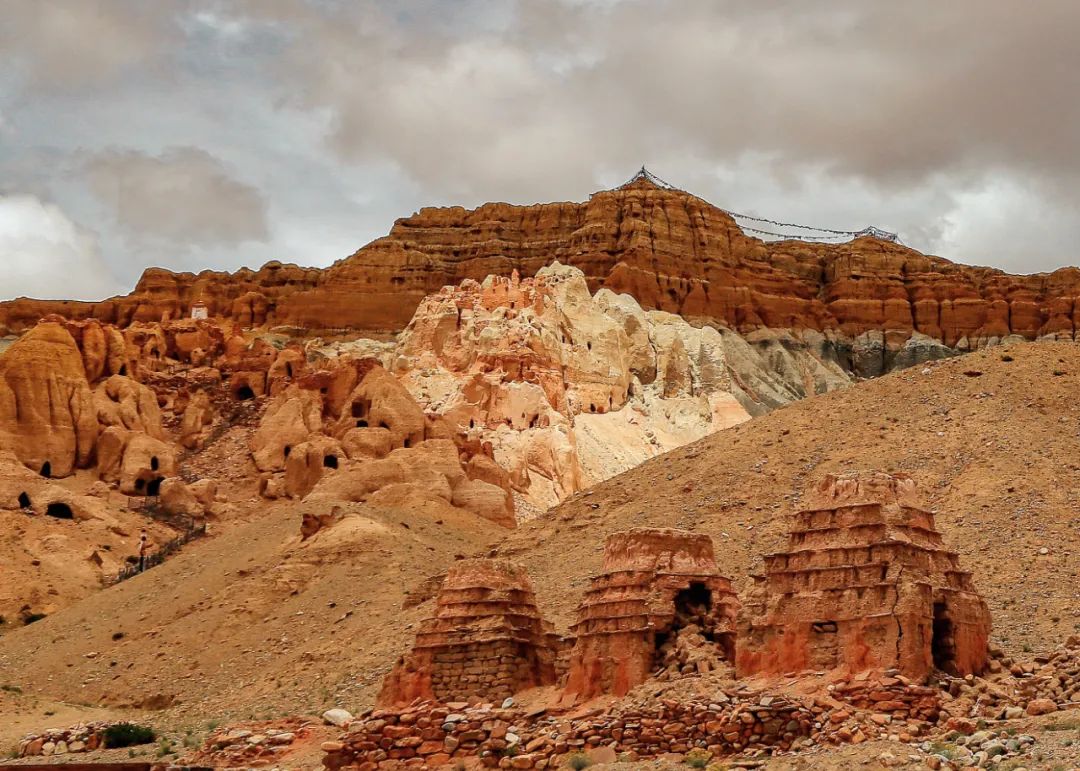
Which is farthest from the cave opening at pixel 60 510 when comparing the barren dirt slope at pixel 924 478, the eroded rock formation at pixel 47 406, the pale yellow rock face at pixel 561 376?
the barren dirt slope at pixel 924 478

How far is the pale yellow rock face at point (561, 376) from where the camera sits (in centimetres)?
8688

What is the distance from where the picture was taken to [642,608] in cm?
3111

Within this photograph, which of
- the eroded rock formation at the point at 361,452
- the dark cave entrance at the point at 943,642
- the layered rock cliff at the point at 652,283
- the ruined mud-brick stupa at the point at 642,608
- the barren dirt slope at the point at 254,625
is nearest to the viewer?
the dark cave entrance at the point at 943,642

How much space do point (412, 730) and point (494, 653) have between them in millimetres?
3928

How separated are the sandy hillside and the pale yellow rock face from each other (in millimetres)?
24390

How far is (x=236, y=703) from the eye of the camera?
44875 mm

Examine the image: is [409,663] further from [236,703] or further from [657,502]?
[657,502]

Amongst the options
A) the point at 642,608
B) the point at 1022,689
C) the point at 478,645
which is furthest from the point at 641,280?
the point at 1022,689

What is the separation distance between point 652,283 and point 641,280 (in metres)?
1.20

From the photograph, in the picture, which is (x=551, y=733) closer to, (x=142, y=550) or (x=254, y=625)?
(x=254, y=625)

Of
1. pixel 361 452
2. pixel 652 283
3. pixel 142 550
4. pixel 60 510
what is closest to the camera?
pixel 142 550

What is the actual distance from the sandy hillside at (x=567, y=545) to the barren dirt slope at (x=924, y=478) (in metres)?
0.08

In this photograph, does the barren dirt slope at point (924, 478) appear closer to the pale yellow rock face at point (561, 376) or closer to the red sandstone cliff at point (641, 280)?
the pale yellow rock face at point (561, 376)

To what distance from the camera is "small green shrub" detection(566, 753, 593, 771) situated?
87.3 feet
